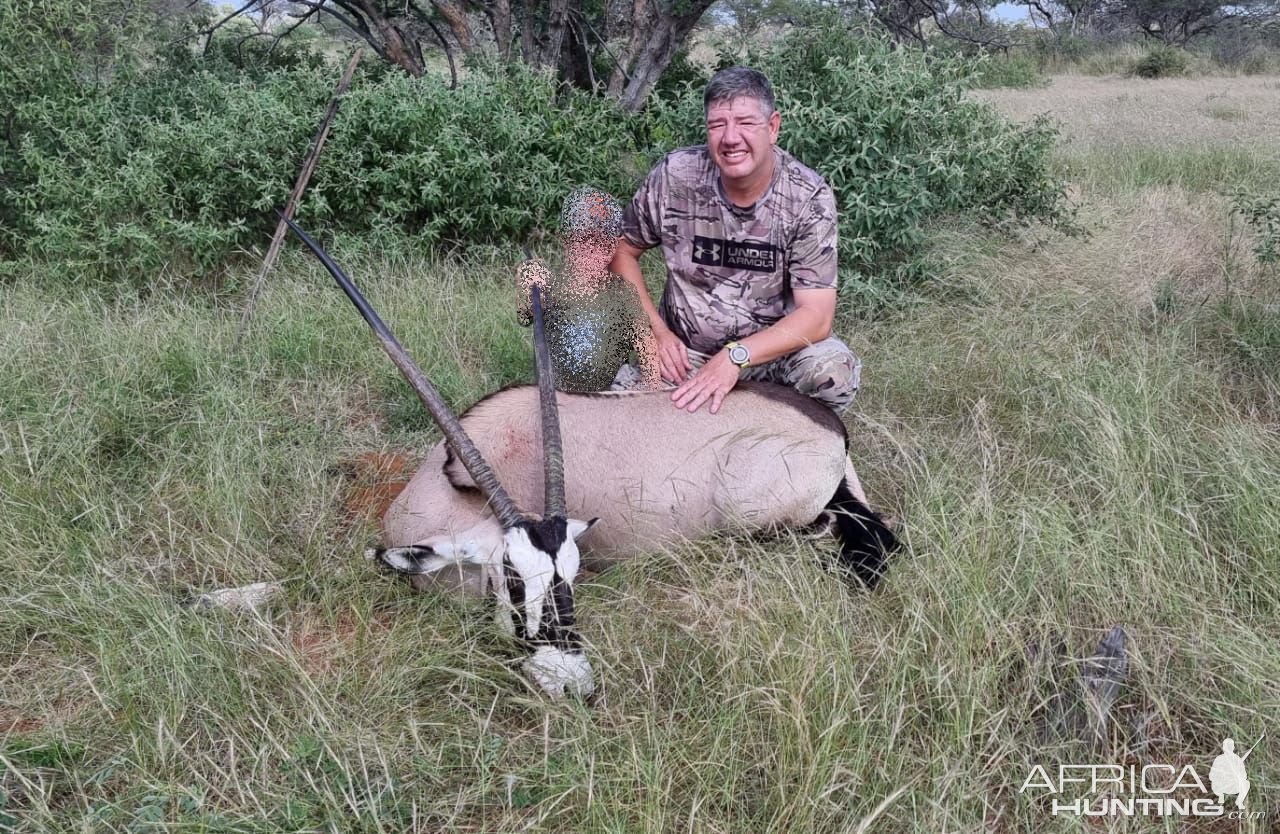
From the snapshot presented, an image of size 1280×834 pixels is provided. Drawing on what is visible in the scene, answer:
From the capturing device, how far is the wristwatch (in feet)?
10.4

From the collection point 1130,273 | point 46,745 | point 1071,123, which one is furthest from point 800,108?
point 1071,123

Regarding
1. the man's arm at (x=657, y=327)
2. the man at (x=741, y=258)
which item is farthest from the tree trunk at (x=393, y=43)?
the man at (x=741, y=258)

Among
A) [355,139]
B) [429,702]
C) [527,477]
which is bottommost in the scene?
[429,702]

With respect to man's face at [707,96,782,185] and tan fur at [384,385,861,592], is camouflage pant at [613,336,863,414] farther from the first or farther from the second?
man's face at [707,96,782,185]

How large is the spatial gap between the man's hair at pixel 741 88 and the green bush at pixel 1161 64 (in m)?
17.5

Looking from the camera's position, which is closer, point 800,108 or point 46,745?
point 46,745

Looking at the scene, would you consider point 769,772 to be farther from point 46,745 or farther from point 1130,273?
point 1130,273

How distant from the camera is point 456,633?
103 inches

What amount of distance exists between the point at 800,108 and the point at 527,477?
270cm

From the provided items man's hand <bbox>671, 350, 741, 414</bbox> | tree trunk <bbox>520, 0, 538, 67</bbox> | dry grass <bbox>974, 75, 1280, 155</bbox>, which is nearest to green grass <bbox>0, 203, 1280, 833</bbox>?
man's hand <bbox>671, 350, 741, 414</bbox>

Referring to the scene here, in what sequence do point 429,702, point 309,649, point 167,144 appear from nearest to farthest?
point 429,702 < point 309,649 < point 167,144

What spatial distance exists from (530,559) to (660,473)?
27.5 inches

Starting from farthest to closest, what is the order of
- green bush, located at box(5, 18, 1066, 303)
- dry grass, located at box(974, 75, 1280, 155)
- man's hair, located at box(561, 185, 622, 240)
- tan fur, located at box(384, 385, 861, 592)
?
dry grass, located at box(974, 75, 1280, 155)
green bush, located at box(5, 18, 1066, 303)
man's hair, located at box(561, 185, 622, 240)
tan fur, located at box(384, 385, 861, 592)

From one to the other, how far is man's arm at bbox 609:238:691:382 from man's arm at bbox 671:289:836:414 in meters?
0.30
